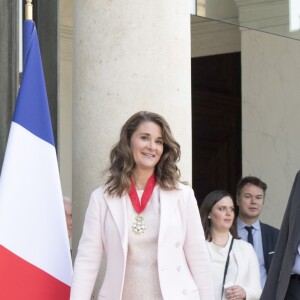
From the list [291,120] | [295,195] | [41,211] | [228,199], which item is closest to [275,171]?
[291,120]

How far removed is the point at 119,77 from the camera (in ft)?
21.5

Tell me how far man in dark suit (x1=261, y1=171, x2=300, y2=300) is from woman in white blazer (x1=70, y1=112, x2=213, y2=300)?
1078 millimetres

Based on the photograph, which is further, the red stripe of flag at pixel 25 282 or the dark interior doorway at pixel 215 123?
the dark interior doorway at pixel 215 123

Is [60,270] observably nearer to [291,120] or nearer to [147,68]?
[147,68]

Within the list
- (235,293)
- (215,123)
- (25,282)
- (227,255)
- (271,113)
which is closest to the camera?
(25,282)

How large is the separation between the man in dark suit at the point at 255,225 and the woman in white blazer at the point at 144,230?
8.92 feet

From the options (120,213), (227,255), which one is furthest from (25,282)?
(227,255)

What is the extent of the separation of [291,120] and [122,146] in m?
5.53

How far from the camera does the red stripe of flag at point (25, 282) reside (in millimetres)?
5816

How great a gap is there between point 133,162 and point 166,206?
279 millimetres

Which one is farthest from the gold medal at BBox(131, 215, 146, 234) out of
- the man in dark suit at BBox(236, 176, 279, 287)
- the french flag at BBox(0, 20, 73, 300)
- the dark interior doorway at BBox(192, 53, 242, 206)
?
the dark interior doorway at BBox(192, 53, 242, 206)

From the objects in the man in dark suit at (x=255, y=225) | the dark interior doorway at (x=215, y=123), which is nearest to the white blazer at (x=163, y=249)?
the man in dark suit at (x=255, y=225)

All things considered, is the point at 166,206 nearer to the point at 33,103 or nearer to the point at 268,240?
the point at 33,103

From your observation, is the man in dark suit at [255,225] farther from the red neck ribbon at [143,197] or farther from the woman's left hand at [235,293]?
the red neck ribbon at [143,197]
